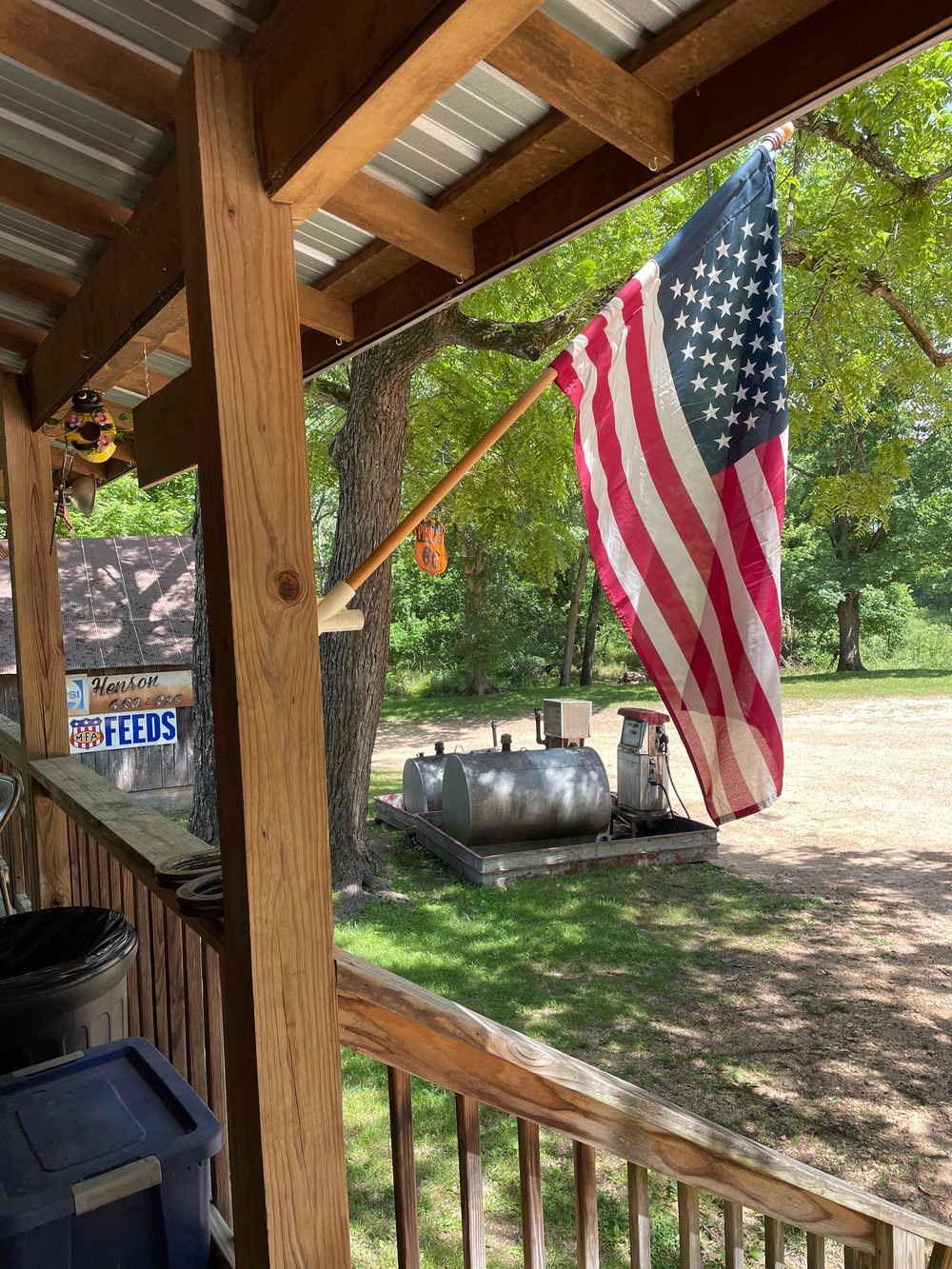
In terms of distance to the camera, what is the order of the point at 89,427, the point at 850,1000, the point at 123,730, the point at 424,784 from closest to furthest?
the point at 89,427, the point at 850,1000, the point at 424,784, the point at 123,730

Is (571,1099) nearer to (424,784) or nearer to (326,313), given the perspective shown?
(326,313)

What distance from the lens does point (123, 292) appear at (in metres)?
2.32

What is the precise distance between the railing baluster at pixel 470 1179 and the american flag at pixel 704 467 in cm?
96

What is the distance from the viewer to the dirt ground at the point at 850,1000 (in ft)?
15.4

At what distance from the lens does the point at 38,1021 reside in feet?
7.44

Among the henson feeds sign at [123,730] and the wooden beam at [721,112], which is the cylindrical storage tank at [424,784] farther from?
the wooden beam at [721,112]

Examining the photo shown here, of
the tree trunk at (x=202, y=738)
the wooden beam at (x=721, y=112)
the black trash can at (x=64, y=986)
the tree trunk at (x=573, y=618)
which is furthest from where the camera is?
the tree trunk at (x=573, y=618)

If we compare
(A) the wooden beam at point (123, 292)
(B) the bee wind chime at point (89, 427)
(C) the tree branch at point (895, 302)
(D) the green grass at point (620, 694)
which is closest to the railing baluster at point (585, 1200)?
(A) the wooden beam at point (123, 292)

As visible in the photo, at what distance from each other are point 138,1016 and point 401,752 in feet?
45.9

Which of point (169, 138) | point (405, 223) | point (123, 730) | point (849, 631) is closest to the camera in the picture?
point (169, 138)

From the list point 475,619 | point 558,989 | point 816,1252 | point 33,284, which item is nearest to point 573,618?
point 475,619

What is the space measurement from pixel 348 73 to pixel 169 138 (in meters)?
0.75

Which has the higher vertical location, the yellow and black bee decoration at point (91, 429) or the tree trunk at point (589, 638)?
the yellow and black bee decoration at point (91, 429)

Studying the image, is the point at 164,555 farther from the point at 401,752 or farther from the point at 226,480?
the point at 226,480
